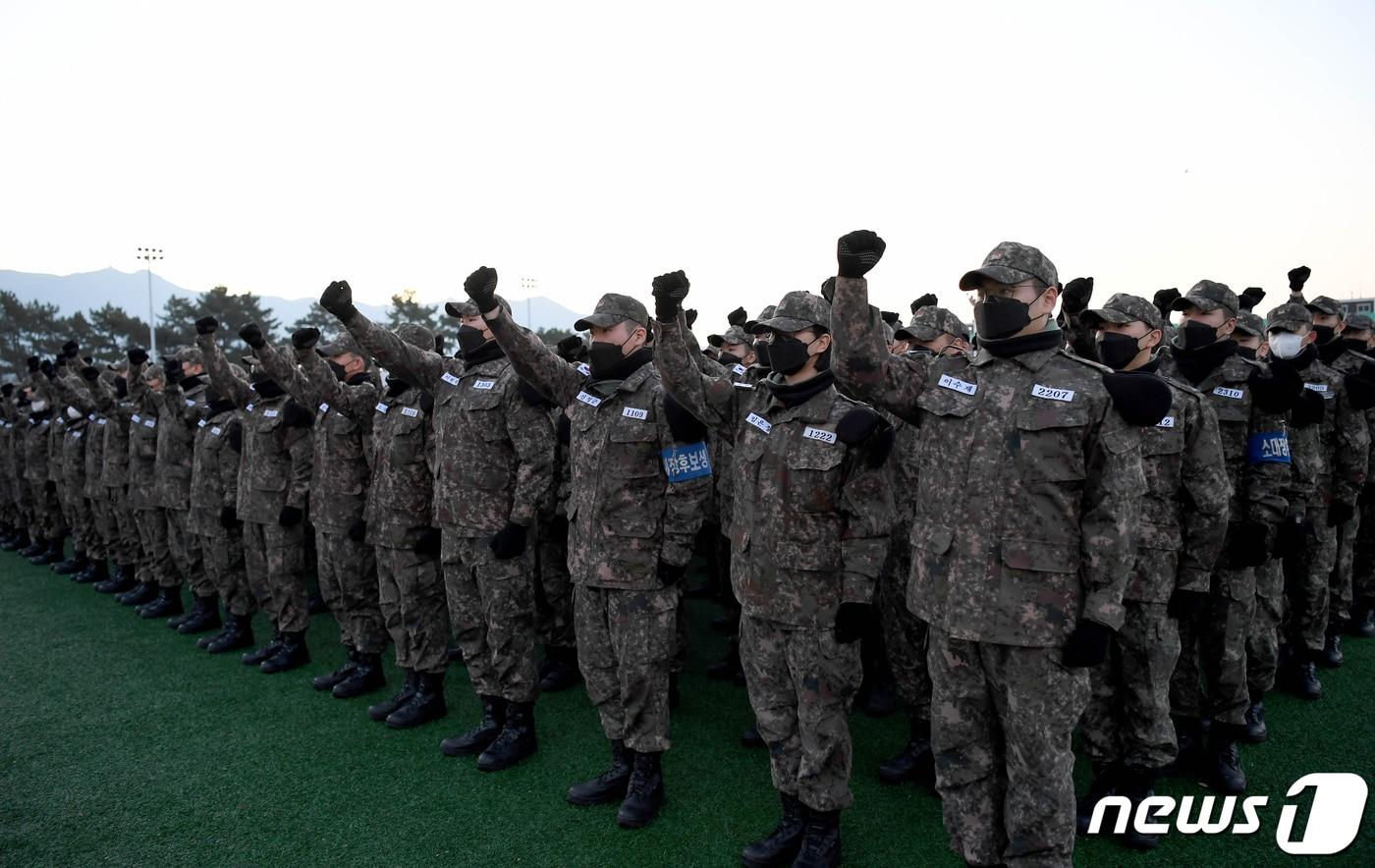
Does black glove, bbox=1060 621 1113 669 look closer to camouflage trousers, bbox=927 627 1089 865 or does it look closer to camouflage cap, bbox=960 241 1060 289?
camouflage trousers, bbox=927 627 1089 865

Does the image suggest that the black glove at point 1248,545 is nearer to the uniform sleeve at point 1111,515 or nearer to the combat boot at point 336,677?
the uniform sleeve at point 1111,515

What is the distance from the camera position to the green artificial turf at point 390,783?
375 centimetres

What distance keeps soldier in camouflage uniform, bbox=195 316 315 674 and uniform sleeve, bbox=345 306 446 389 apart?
1.62 meters

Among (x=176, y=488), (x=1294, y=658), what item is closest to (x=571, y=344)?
(x=176, y=488)

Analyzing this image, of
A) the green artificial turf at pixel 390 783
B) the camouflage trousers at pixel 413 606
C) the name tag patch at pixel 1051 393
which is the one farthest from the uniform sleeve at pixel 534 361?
the name tag patch at pixel 1051 393

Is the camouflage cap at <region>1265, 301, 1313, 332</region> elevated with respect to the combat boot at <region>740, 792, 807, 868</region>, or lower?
elevated

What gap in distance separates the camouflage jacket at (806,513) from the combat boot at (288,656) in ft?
15.0

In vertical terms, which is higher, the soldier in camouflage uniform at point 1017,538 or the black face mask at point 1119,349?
the black face mask at point 1119,349

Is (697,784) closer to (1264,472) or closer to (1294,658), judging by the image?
(1264,472)

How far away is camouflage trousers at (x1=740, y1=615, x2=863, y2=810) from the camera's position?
341cm

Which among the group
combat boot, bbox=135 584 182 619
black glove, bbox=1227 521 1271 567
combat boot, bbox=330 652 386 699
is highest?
black glove, bbox=1227 521 1271 567

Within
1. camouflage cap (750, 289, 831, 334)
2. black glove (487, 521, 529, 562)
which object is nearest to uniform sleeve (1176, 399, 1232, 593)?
camouflage cap (750, 289, 831, 334)

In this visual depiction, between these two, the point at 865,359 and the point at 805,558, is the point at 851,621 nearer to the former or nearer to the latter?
the point at 805,558

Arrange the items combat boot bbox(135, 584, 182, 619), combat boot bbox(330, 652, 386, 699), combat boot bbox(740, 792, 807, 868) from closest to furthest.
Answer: combat boot bbox(740, 792, 807, 868) < combat boot bbox(330, 652, 386, 699) < combat boot bbox(135, 584, 182, 619)
